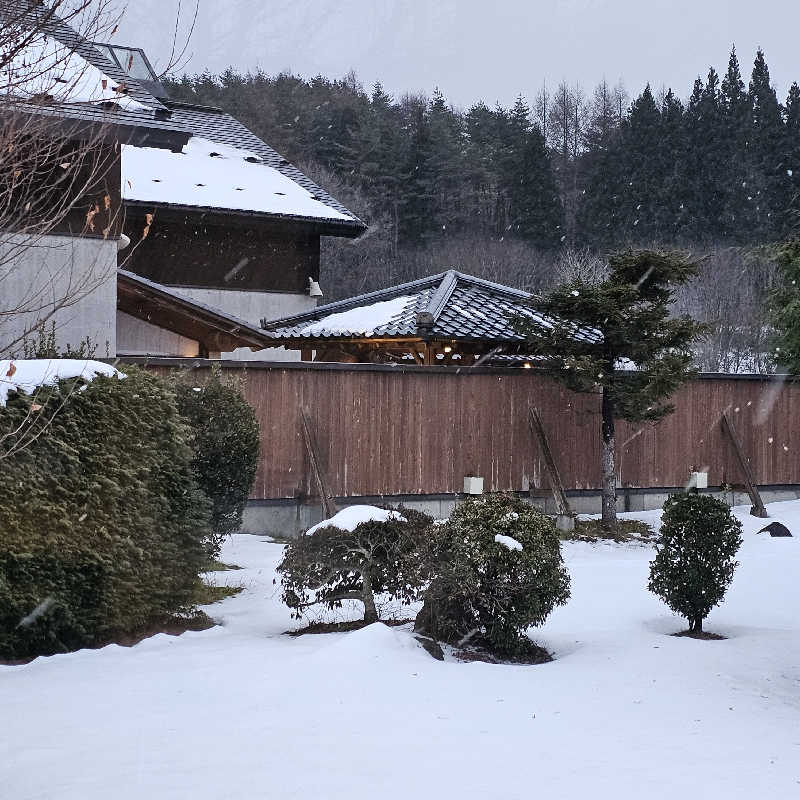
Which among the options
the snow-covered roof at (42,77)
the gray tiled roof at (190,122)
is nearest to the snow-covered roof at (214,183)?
the gray tiled roof at (190,122)

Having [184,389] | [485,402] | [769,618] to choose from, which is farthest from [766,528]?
[184,389]

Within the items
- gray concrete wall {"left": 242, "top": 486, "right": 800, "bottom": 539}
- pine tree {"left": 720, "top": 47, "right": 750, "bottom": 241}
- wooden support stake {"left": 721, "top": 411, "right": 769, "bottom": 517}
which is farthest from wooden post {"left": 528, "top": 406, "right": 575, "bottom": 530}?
pine tree {"left": 720, "top": 47, "right": 750, "bottom": 241}

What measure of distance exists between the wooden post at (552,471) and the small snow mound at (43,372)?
828cm

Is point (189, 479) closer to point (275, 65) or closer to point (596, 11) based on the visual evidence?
point (275, 65)

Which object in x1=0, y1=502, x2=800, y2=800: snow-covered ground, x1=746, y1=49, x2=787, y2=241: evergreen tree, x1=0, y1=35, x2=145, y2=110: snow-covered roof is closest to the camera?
x1=0, y1=35, x2=145, y2=110: snow-covered roof

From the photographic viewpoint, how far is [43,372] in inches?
278

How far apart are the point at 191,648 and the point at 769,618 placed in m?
5.34

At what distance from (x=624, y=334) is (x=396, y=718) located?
8926 mm

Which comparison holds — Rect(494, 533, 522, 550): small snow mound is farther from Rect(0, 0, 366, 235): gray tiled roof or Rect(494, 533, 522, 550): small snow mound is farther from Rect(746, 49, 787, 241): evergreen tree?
Rect(746, 49, 787, 241): evergreen tree

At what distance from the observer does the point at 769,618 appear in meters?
9.16

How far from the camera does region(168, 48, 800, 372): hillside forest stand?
39781 mm

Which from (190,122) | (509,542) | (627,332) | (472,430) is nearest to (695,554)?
(509,542)

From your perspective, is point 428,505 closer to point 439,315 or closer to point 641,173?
point 439,315

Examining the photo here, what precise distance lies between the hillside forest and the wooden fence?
19559 mm
